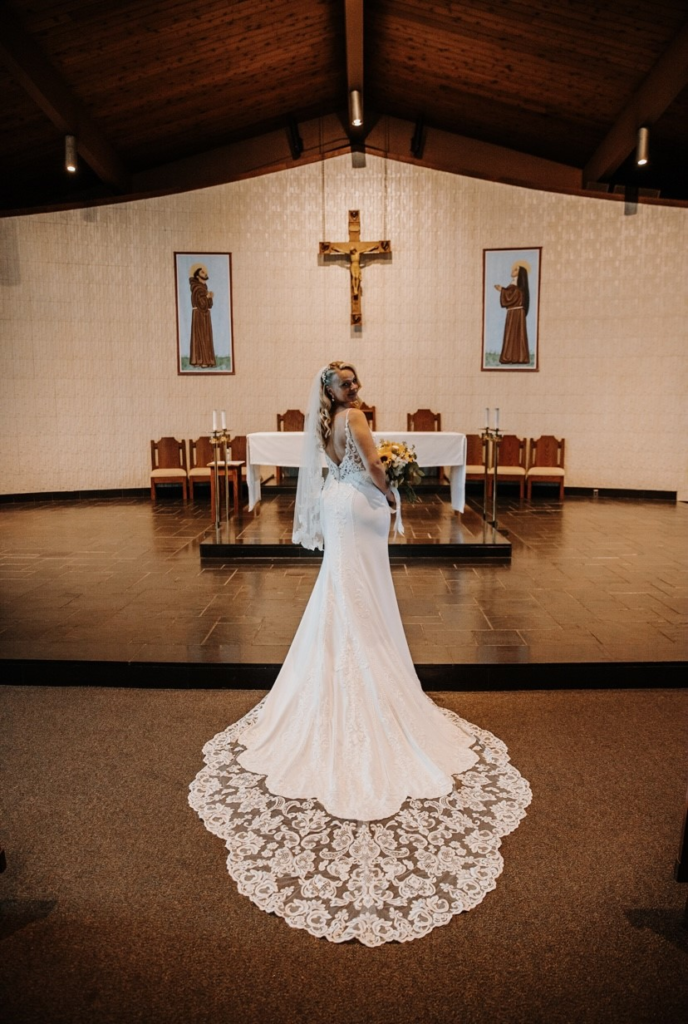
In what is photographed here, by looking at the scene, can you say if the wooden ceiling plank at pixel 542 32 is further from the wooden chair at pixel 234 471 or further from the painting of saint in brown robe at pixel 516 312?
the wooden chair at pixel 234 471

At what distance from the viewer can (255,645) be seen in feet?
14.4

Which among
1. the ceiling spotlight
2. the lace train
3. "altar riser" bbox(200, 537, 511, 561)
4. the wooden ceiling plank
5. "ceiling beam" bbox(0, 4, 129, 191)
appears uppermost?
the wooden ceiling plank

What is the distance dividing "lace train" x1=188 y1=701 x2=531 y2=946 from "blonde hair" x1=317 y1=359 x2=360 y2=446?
1401 mm

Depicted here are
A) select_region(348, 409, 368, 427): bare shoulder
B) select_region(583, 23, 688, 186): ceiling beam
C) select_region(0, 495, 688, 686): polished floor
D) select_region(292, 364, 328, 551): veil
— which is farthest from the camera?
select_region(583, 23, 688, 186): ceiling beam

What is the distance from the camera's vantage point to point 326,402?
311cm

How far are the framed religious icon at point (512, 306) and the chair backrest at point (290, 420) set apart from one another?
108 inches

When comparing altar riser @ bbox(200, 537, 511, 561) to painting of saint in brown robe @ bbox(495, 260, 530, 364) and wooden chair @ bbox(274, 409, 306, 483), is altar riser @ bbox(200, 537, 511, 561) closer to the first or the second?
wooden chair @ bbox(274, 409, 306, 483)

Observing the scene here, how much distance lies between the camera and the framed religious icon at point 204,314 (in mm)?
10391

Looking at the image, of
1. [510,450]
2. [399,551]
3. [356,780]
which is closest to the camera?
[356,780]

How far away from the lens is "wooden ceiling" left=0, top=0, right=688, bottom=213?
7.53 m

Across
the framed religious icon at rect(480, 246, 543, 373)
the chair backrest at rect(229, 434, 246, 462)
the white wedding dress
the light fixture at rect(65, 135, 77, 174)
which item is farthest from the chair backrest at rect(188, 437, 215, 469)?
the white wedding dress

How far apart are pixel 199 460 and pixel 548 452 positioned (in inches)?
186

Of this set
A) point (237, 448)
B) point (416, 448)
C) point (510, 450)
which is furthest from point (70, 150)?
point (510, 450)

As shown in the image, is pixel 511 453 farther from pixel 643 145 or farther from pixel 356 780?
pixel 356 780
